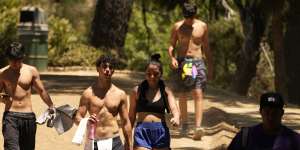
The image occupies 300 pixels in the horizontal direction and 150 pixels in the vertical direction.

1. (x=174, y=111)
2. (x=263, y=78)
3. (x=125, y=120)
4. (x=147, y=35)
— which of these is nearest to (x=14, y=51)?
(x=125, y=120)

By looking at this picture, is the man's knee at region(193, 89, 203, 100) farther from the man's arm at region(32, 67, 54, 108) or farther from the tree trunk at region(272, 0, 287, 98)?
the tree trunk at region(272, 0, 287, 98)

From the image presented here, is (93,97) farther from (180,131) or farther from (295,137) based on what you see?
(180,131)

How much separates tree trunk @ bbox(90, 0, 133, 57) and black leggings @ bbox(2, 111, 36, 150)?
16.1 metres

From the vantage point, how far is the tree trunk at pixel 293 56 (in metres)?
22.0

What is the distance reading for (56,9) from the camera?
4578 centimetres

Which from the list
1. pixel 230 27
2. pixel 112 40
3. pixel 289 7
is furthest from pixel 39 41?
pixel 230 27

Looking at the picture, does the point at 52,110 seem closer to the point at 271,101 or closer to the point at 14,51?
the point at 14,51

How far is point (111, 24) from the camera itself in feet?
80.6

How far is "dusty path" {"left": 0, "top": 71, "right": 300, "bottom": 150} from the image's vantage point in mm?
10844

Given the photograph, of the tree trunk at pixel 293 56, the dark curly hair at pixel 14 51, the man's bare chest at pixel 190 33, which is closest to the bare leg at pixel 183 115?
the man's bare chest at pixel 190 33

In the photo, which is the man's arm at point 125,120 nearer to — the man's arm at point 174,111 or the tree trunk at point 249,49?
the man's arm at point 174,111

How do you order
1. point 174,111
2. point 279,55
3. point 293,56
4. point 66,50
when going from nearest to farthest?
point 174,111 < point 279,55 < point 293,56 < point 66,50

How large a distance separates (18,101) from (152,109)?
4.50 ft

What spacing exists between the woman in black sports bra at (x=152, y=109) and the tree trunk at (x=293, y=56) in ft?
47.3
